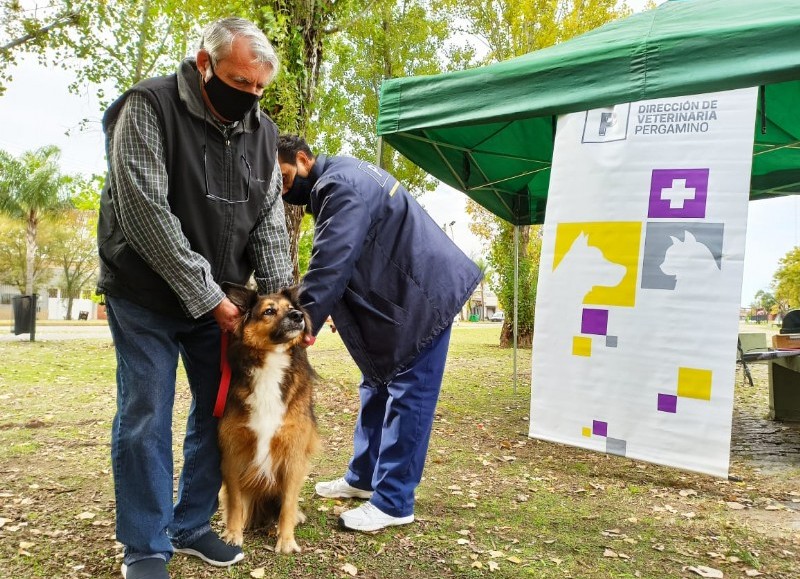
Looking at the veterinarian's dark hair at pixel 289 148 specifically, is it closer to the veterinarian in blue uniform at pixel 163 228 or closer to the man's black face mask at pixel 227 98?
the veterinarian in blue uniform at pixel 163 228

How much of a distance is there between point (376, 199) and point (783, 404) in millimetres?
5689

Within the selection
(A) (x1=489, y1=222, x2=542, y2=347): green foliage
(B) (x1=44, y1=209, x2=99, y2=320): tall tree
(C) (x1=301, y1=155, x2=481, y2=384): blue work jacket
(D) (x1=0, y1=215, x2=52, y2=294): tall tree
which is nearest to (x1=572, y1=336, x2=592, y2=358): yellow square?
(C) (x1=301, y1=155, x2=481, y2=384): blue work jacket

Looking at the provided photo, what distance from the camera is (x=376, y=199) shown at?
113 inches

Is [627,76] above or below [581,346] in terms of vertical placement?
above

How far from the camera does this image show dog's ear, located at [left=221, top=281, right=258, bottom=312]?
2.40 metres

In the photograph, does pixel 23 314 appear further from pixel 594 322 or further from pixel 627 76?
pixel 627 76

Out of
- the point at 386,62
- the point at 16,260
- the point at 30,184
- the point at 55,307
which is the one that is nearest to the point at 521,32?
the point at 386,62

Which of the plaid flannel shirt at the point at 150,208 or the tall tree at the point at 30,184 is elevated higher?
the tall tree at the point at 30,184

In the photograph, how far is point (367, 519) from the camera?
2.89 meters

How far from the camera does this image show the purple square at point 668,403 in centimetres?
333

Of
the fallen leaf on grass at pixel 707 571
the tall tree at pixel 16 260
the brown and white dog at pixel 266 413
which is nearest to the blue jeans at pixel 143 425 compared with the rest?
the brown and white dog at pixel 266 413

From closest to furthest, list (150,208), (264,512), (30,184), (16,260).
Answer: (150,208), (264,512), (30,184), (16,260)

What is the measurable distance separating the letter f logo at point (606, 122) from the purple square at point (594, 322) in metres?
1.13

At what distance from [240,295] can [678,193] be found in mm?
2594
